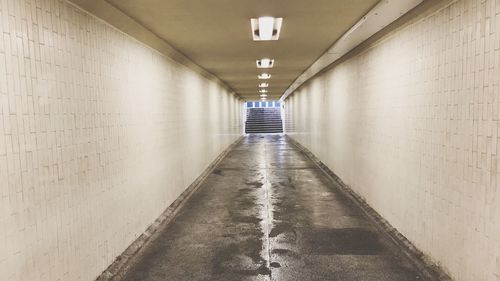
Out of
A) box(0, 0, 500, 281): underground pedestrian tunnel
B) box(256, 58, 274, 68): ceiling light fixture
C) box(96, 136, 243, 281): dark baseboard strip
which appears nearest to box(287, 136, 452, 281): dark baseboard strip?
box(0, 0, 500, 281): underground pedestrian tunnel

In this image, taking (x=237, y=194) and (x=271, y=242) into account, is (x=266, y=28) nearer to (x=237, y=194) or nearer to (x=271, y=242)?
(x=271, y=242)

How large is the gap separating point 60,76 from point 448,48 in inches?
146

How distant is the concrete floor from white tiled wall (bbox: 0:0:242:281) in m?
0.64

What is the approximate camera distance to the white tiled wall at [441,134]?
317 cm

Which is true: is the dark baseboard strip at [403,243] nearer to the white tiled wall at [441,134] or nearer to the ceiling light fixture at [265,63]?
the white tiled wall at [441,134]

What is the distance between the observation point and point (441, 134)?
4.03m

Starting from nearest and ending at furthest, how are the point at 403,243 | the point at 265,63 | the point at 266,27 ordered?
1. the point at 403,243
2. the point at 266,27
3. the point at 265,63

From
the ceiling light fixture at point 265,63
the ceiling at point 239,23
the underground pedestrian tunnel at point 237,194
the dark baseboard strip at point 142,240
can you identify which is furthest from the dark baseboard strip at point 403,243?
the ceiling light fixture at point 265,63

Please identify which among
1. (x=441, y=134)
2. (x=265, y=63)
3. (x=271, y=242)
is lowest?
(x=271, y=242)

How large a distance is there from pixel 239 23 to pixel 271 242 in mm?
3031

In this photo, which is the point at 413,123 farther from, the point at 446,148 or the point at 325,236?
the point at 325,236

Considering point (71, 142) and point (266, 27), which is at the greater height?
point (266, 27)

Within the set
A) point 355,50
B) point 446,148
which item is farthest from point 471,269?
point 355,50

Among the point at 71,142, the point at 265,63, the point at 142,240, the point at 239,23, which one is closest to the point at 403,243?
the point at 142,240
